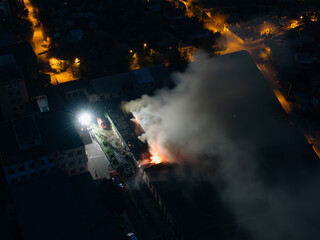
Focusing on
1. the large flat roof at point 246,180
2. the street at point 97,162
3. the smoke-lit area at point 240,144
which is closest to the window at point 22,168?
the street at point 97,162

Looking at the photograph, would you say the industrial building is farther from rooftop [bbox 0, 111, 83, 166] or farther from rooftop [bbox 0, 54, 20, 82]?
rooftop [bbox 0, 54, 20, 82]

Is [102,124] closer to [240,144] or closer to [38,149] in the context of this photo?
[38,149]

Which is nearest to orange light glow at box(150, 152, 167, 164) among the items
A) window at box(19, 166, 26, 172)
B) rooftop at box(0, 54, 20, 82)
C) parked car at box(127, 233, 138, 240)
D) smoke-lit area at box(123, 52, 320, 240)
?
smoke-lit area at box(123, 52, 320, 240)

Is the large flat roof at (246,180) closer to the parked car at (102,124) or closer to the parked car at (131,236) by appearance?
the parked car at (131,236)

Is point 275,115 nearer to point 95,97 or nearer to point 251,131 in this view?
point 251,131

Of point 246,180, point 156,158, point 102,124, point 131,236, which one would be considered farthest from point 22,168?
point 246,180

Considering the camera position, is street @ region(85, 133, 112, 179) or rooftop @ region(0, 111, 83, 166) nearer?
rooftop @ region(0, 111, 83, 166)

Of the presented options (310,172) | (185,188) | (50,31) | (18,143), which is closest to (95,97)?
(18,143)
